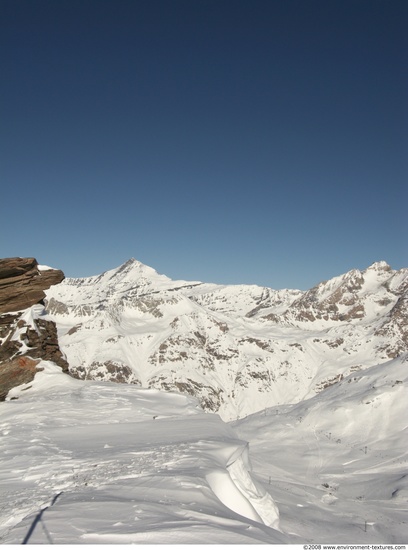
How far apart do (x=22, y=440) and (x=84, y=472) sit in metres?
6.04

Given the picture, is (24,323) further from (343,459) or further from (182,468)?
(343,459)

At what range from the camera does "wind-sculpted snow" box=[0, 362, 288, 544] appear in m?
7.56

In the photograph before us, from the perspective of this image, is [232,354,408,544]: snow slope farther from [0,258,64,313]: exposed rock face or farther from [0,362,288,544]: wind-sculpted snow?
A: [0,258,64,313]: exposed rock face

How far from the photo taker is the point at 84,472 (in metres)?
12.3

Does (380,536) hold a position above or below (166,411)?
below

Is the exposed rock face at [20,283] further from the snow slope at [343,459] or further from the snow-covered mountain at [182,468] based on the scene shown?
the snow slope at [343,459]

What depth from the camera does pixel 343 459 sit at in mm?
30797

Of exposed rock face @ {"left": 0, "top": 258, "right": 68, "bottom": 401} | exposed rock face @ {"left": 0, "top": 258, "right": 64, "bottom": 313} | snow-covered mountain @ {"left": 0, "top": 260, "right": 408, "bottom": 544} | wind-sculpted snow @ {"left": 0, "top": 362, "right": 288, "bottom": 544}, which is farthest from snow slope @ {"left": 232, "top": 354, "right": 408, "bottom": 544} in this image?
exposed rock face @ {"left": 0, "top": 258, "right": 64, "bottom": 313}

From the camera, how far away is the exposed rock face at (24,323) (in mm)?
28312

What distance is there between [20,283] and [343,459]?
89.0ft

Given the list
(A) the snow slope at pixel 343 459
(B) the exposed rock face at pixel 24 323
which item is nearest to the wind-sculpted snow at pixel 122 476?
(A) the snow slope at pixel 343 459

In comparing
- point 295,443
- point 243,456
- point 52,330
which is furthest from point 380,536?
point 52,330

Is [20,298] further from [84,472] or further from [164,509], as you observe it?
[164,509]

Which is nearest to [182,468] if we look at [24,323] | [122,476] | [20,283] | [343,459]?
[122,476]
